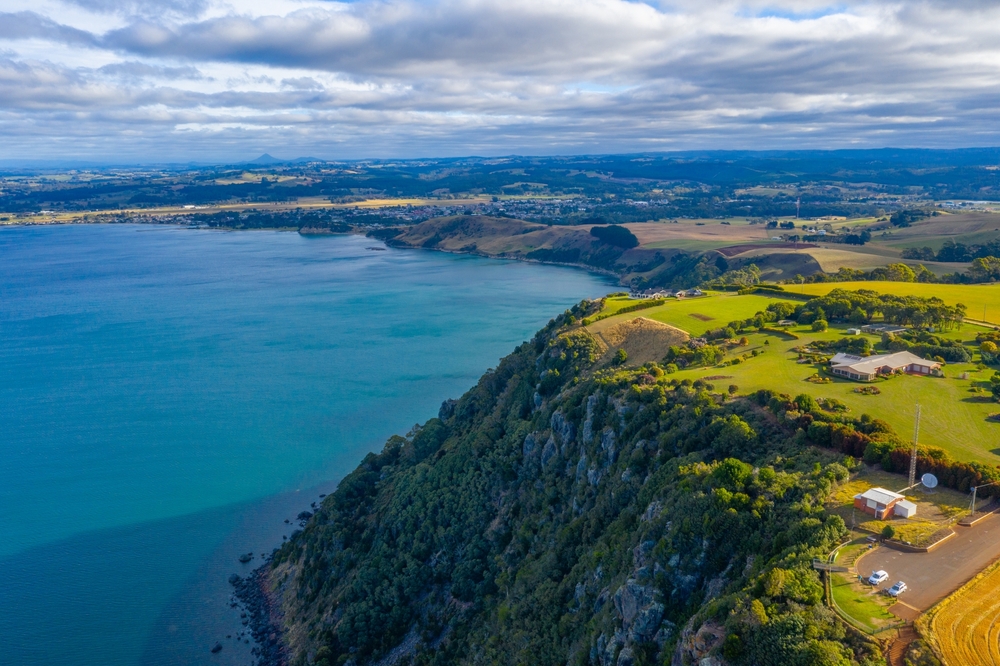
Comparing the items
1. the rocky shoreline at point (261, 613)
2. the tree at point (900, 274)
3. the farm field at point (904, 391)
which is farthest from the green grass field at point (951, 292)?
the rocky shoreline at point (261, 613)

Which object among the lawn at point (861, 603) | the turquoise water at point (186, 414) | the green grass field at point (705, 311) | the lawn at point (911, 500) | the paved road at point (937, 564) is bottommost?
the turquoise water at point (186, 414)

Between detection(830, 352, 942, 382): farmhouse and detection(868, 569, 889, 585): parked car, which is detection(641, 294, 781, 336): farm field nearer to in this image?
detection(830, 352, 942, 382): farmhouse

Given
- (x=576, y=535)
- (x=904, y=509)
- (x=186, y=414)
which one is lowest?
(x=186, y=414)

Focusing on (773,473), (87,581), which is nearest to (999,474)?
(773,473)

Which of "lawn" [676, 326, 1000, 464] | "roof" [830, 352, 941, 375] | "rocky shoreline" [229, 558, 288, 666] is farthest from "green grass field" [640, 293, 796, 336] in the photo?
"rocky shoreline" [229, 558, 288, 666]

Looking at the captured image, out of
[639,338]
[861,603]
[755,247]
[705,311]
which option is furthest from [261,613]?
[755,247]

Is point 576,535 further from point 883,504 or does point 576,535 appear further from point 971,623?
point 971,623

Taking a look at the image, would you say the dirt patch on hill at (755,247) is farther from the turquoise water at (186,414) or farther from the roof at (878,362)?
the roof at (878,362)
